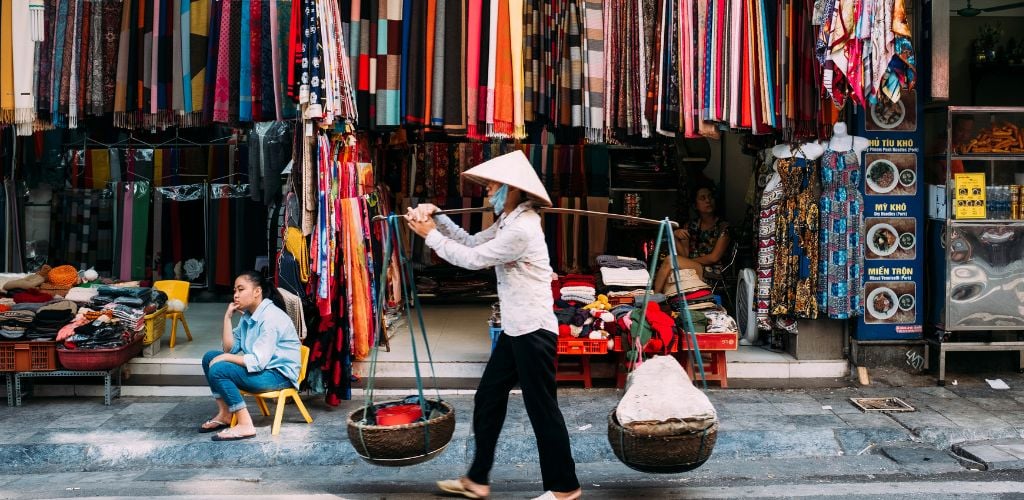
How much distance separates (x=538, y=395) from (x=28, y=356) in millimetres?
4137

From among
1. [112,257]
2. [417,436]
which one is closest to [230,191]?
[112,257]

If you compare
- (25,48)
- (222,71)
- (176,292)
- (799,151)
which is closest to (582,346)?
(799,151)

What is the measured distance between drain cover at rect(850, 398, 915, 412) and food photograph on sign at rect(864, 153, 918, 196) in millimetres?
1570

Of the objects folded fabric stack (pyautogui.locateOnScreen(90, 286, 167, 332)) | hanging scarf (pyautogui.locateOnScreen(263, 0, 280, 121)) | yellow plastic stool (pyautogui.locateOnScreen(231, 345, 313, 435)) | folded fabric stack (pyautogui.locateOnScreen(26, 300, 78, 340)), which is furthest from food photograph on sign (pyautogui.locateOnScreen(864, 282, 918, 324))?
folded fabric stack (pyautogui.locateOnScreen(26, 300, 78, 340))

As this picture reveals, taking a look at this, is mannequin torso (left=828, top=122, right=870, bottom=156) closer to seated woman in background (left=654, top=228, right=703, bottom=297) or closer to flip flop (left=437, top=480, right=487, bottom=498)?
seated woman in background (left=654, top=228, right=703, bottom=297)

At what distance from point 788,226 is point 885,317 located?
1016 mm

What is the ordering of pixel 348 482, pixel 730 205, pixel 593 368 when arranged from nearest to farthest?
pixel 348 482, pixel 593 368, pixel 730 205

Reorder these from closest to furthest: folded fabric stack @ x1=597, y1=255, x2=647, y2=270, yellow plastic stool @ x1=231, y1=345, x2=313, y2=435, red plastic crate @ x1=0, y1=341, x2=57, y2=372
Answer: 1. yellow plastic stool @ x1=231, y1=345, x2=313, y2=435
2. red plastic crate @ x1=0, y1=341, x2=57, y2=372
3. folded fabric stack @ x1=597, y1=255, x2=647, y2=270

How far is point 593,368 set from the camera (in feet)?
24.6

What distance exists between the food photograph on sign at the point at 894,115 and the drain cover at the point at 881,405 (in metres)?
2.04

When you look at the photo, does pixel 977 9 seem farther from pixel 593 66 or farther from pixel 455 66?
pixel 455 66

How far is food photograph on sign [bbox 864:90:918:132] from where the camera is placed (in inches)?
290

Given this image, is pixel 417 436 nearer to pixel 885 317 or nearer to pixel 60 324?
Answer: pixel 60 324

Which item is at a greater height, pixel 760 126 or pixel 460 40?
pixel 460 40
